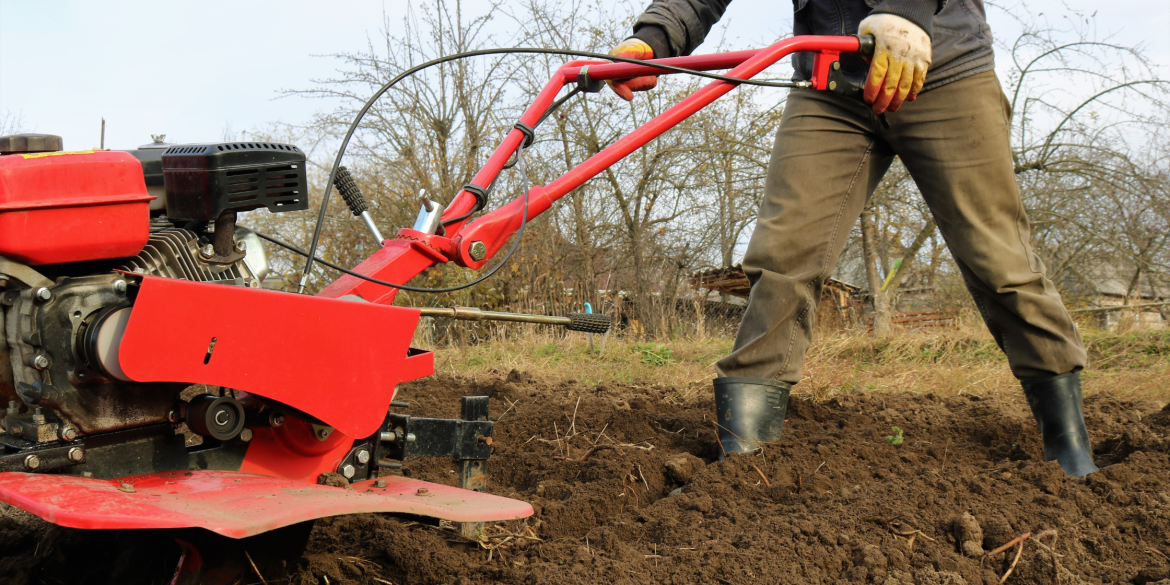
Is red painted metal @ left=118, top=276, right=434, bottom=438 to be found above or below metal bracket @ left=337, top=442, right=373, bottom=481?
above

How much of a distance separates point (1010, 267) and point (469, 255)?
4.79ft

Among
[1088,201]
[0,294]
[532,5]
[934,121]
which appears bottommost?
[0,294]

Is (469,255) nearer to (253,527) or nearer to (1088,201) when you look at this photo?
(253,527)

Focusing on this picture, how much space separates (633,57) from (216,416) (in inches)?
60.9

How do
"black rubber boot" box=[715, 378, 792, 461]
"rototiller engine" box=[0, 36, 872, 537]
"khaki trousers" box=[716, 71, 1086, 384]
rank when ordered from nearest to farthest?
"rototiller engine" box=[0, 36, 872, 537] < "khaki trousers" box=[716, 71, 1086, 384] < "black rubber boot" box=[715, 378, 792, 461]

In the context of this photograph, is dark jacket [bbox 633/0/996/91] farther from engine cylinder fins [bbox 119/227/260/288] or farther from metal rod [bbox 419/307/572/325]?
engine cylinder fins [bbox 119/227/260/288]

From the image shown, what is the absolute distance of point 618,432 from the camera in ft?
9.18

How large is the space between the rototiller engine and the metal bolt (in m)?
0.20

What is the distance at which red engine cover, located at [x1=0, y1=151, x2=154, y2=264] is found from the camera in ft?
4.97

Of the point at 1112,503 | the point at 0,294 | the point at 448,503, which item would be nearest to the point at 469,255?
the point at 448,503

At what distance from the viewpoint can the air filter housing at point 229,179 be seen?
172 cm

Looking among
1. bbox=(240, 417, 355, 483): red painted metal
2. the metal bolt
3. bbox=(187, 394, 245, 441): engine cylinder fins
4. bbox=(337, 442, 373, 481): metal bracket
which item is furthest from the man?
bbox=(187, 394, 245, 441): engine cylinder fins

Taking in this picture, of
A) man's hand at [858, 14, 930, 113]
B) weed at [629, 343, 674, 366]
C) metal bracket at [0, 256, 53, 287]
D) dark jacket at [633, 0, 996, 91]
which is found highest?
dark jacket at [633, 0, 996, 91]

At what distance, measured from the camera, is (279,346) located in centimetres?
152
